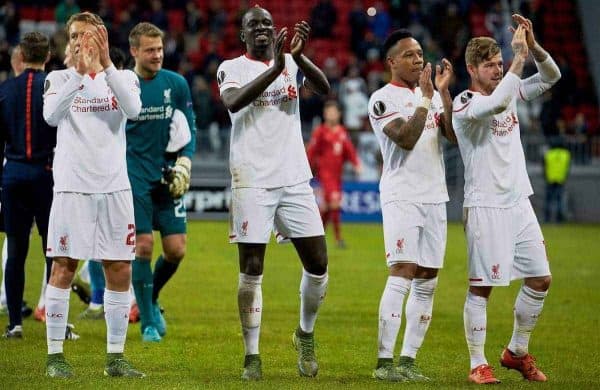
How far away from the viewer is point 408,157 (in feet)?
27.2

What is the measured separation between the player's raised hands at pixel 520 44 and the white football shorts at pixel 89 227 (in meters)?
2.96

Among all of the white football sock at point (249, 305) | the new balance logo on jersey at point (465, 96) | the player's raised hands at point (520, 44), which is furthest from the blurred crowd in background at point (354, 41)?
the player's raised hands at point (520, 44)

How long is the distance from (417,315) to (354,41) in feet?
78.7

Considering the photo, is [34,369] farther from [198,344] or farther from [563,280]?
[563,280]

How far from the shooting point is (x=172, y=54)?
2795 centimetres

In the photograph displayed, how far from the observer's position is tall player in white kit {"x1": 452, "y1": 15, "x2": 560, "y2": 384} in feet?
26.8

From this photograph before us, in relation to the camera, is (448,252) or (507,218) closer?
(507,218)

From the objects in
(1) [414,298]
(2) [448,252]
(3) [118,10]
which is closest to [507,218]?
(1) [414,298]

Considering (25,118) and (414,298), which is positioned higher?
(25,118)

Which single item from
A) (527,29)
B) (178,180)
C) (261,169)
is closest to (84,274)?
(178,180)

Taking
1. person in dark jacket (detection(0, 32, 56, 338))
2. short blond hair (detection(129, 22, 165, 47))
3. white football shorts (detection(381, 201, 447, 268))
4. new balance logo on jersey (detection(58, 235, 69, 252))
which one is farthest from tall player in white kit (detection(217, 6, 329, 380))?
person in dark jacket (detection(0, 32, 56, 338))

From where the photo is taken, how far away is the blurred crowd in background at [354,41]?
27594mm

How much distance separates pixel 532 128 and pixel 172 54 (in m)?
9.28

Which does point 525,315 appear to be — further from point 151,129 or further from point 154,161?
point 151,129
